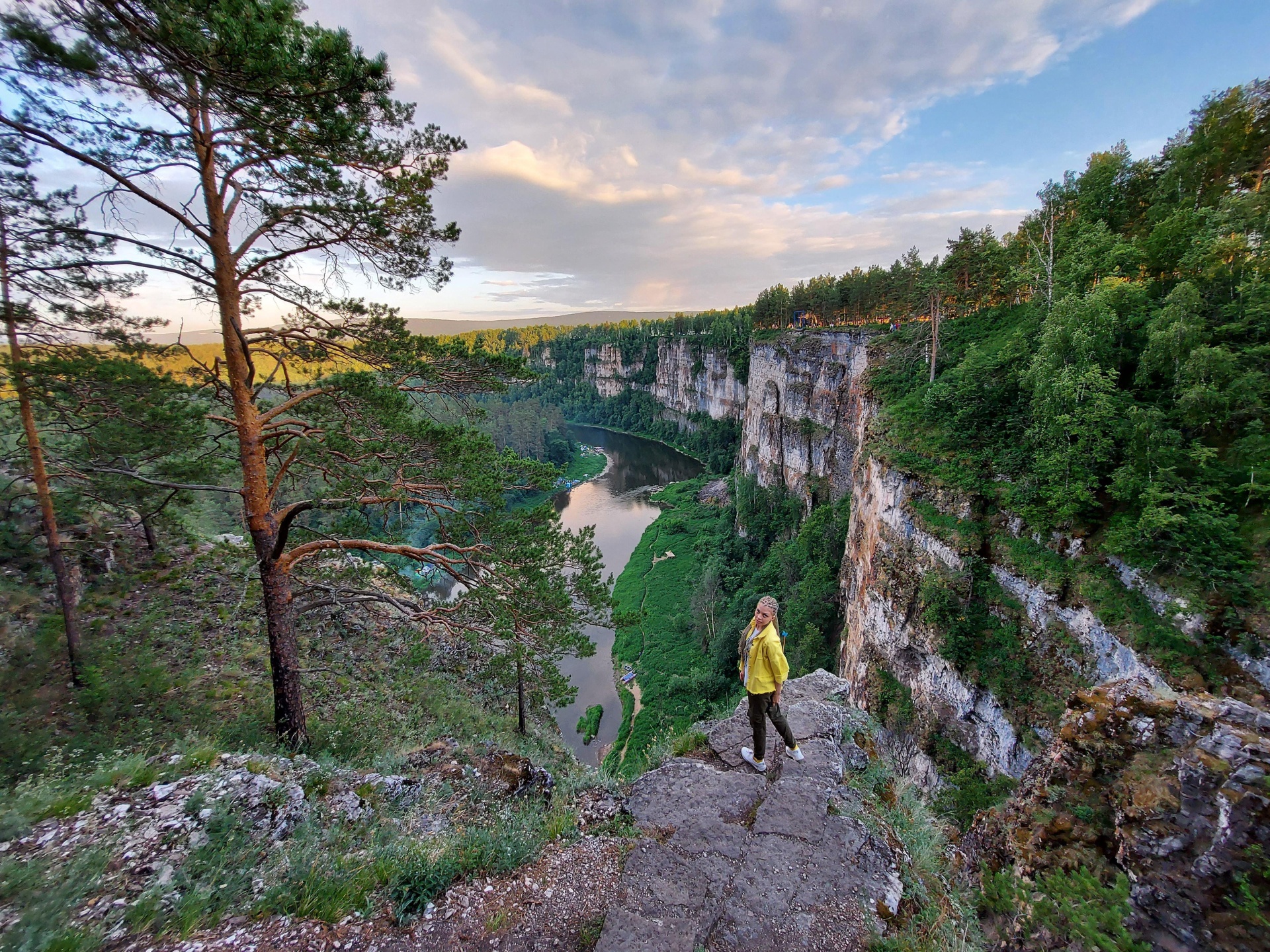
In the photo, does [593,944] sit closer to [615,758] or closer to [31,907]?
[31,907]

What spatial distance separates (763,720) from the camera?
499 centimetres

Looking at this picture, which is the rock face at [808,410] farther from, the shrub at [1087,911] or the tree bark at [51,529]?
the tree bark at [51,529]

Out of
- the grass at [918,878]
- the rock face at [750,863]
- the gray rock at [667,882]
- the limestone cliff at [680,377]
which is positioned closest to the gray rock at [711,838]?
the rock face at [750,863]

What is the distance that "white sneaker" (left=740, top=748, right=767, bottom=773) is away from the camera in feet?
16.8

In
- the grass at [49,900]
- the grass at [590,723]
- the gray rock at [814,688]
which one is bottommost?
the grass at [590,723]

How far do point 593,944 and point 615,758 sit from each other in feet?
54.4

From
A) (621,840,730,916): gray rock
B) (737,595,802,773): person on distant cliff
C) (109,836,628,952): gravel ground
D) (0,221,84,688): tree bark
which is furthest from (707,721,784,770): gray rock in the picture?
(0,221,84,688): tree bark

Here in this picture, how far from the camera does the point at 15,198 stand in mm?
4445

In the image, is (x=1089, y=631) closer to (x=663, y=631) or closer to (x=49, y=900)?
(x=49, y=900)

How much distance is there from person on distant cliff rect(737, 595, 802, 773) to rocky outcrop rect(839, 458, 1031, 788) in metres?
8.44

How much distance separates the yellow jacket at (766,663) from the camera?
180 inches

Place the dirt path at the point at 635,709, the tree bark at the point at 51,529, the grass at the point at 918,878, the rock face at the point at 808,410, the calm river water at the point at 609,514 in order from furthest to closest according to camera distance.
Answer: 1. the rock face at the point at 808,410
2. the calm river water at the point at 609,514
3. the dirt path at the point at 635,709
4. the tree bark at the point at 51,529
5. the grass at the point at 918,878

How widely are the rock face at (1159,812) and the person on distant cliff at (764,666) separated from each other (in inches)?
76.0

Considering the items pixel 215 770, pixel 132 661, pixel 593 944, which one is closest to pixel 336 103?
pixel 215 770
